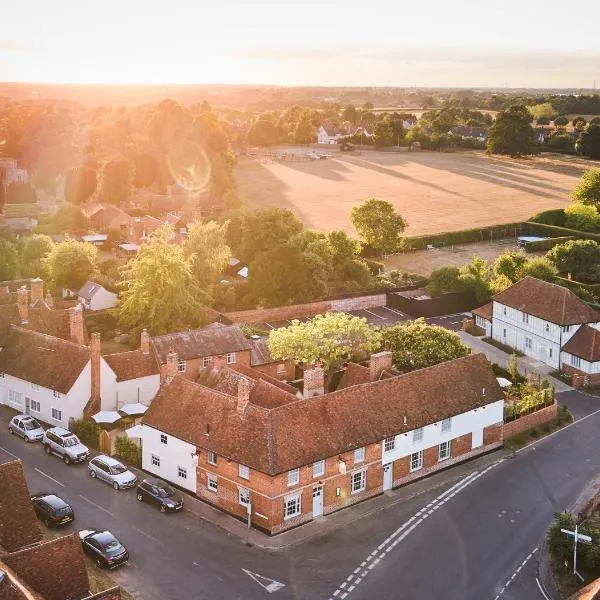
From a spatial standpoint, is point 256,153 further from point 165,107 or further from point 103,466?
point 103,466

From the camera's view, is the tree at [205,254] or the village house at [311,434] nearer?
the village house at [311,434]

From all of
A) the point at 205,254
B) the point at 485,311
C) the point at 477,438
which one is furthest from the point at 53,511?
the point at 485,311

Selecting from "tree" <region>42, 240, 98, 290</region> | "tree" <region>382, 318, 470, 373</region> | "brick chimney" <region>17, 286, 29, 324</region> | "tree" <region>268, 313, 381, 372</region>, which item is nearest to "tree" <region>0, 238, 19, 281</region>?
"tree" <region>42, 240, 98, 290</region>

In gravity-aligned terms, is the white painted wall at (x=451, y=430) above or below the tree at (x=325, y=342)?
below

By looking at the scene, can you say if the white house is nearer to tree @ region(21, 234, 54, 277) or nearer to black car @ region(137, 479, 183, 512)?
tree @ region(21, 234, 54, 277)

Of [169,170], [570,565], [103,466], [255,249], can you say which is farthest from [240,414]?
[169,170]

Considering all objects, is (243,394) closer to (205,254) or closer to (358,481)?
(358,481)

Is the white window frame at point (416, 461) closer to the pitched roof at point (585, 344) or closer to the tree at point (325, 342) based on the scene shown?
the tree at point (325, 342)

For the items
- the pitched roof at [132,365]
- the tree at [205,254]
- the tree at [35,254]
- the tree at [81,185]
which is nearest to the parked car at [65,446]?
the pitched roof at [132,365]
